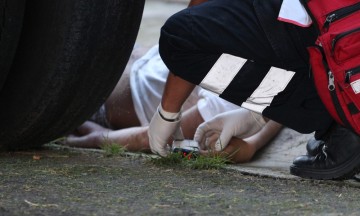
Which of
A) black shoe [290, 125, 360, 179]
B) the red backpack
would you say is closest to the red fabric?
the red backpack

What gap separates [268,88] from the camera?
251 cm

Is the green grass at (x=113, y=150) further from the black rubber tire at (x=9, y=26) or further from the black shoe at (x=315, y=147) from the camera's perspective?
the black shoe at (x=315, y=147)

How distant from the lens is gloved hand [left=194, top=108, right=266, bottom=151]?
295 cm

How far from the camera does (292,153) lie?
323cm

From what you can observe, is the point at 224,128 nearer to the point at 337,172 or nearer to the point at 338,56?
the point at 337,172

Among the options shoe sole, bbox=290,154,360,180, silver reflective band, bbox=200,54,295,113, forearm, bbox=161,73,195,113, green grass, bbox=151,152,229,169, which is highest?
silver reflective band, bbox=200,54,295,113

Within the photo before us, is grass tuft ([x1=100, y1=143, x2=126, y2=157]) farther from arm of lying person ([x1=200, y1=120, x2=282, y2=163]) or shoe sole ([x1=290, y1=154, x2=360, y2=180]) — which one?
shoe sole ([x1=290, y1=154, x2=360, y2=180])

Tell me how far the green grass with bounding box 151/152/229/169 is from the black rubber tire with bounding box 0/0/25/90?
637mm

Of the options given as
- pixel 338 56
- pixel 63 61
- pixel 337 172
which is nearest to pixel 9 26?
pixel 63 61

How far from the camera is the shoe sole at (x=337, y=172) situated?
246 centimetres

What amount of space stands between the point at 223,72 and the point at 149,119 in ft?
4.18

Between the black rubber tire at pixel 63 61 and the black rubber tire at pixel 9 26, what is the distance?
8cm

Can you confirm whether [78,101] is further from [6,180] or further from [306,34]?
[306,34]

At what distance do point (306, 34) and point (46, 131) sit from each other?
3.32ft
